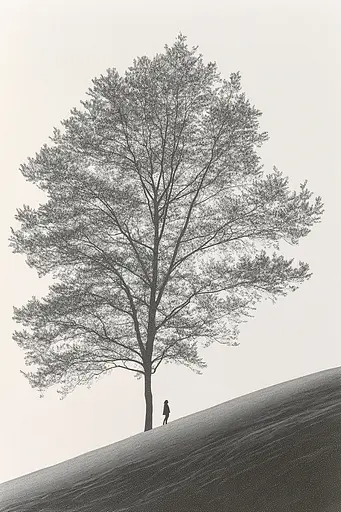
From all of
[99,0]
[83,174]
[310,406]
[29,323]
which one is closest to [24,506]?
[310,406]

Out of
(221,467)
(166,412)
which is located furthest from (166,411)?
(221,467)

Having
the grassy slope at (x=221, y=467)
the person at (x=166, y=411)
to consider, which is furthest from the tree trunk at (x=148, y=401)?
the grassy slope at (x=221, y=467)

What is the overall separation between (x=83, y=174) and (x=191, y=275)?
11.1 feet

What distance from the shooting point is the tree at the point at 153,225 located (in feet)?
45.7

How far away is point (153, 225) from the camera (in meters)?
14.3

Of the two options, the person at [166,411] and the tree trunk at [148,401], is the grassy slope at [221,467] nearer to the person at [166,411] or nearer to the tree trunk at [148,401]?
the person at [166,411]

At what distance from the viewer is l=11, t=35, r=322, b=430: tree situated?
13.9 meters

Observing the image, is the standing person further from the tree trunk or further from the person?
the tree trunk

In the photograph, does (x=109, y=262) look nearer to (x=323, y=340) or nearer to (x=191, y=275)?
(x=191, y=275)

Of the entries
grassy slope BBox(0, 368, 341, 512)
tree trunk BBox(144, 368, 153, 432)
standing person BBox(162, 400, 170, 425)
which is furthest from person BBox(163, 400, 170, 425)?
grassy slope BBox(0, 368, 341, 512)

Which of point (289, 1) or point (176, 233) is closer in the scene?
point (289, 1)

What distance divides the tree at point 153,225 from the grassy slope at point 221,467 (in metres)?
2.72

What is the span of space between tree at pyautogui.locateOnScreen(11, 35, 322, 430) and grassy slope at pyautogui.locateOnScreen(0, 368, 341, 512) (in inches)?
107

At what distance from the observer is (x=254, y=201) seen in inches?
565
